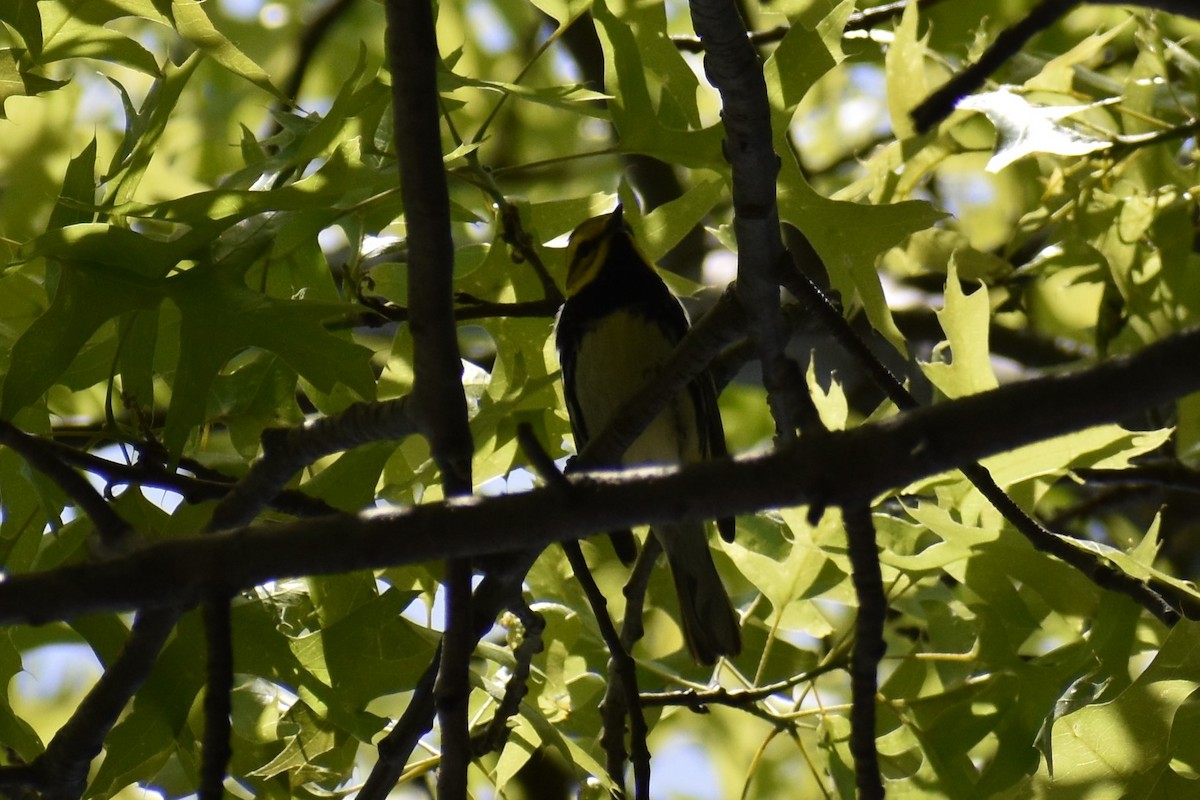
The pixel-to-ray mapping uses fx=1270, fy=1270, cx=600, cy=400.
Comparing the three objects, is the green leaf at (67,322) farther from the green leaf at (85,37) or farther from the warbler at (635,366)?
the warbler at (635,366)

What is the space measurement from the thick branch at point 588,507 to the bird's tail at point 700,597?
1.21m

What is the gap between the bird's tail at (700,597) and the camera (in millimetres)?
2529

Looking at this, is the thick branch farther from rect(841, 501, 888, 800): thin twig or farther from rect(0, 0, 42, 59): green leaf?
rect(0, 0, 42, 59): green leaf

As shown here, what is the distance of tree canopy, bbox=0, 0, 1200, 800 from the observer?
3.90 ft

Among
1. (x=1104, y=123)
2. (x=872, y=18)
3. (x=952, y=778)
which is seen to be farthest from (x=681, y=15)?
(x=952, y=778)

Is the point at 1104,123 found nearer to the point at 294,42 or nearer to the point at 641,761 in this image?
the point at 641,761

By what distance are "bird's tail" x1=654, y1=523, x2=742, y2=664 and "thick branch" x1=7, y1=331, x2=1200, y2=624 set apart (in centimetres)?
121

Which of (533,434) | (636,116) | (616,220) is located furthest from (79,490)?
(616,220)

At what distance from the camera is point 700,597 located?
2637mm

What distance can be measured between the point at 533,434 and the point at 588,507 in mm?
94

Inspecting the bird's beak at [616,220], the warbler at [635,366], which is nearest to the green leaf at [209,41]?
the bird's beak at [616,220]

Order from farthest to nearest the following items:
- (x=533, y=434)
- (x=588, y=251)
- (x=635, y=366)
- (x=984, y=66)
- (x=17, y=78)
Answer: (x=588, y=251) < (x=635, y=366) < (x=17, y=78) < (x=533, y=434) < (x=984, y=66)

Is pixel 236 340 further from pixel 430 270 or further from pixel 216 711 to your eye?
pixel 216 711

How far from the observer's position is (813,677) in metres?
2.17
